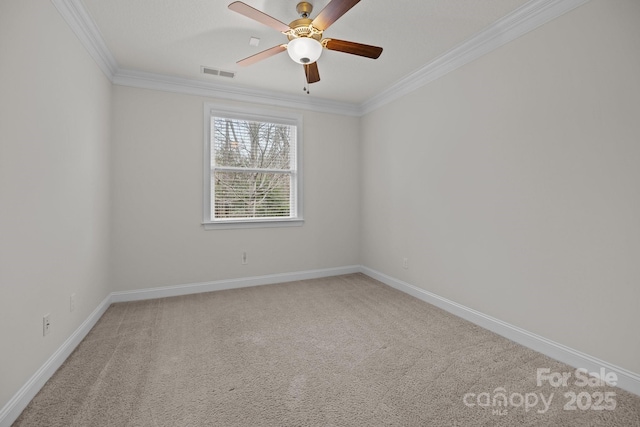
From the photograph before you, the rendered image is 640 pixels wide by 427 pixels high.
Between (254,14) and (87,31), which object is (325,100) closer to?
(254,14)

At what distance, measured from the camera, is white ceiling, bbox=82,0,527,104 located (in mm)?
2260

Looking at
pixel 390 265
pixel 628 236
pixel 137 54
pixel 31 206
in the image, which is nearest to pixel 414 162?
pixel 390 265

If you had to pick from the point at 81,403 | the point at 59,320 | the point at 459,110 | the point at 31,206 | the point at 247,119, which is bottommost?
the point at 81,403

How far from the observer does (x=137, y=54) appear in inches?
117

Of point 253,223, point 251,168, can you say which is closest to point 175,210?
point 253,223

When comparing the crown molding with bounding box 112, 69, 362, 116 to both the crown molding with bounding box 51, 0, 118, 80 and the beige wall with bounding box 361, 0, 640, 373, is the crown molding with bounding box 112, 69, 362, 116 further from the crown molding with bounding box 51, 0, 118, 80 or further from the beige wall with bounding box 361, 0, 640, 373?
the beige wall with bounding box 361, 0, 640, 373

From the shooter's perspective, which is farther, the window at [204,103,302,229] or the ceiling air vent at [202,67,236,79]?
the window at [204,103,302,229]

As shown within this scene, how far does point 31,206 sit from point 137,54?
200cm

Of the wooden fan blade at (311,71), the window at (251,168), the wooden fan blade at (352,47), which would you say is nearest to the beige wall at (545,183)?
the wooden fan blade at (352,47)

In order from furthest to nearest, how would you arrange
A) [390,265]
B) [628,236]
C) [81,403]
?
[390,265], [628,236], [81,403]

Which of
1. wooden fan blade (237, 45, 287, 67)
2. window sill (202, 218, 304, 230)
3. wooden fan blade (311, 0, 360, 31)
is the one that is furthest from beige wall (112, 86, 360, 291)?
wooden fan blade (311, 0, 360, 31)

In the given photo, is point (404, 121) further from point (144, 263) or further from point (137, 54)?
point (144, 263)

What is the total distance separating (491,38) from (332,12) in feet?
5.13

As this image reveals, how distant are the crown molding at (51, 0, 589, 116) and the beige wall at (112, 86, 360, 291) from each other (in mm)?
146
